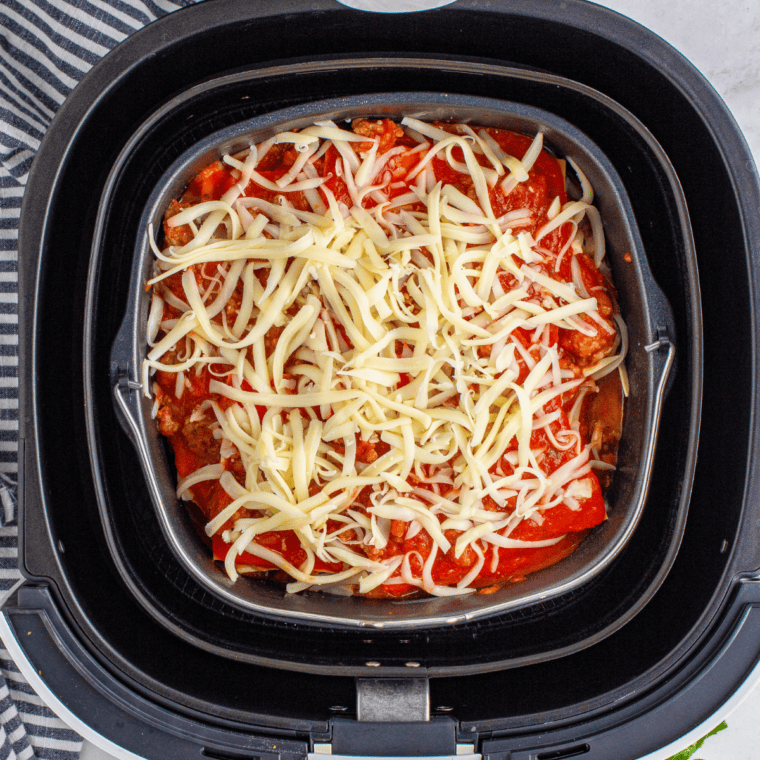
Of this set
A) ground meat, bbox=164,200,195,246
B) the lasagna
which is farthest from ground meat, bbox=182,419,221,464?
ground meat, bbox=164,200,195,246

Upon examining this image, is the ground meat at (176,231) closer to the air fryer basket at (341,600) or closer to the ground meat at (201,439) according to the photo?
the air fryer basket at (341,600)

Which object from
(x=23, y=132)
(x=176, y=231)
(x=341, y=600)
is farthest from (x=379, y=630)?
(x=23, y=132)

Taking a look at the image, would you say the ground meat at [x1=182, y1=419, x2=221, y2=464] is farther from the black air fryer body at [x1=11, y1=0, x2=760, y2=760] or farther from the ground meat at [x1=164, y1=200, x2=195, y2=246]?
the ground meat at [x1=164, y1=200, x2=195, y2=246]

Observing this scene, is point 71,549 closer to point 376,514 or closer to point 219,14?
point 376,514

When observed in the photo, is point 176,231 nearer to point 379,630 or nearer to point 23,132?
point 23,132

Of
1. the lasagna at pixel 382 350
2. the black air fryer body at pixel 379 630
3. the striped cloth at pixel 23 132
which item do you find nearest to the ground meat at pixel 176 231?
the lasagna at pixel 382 350
